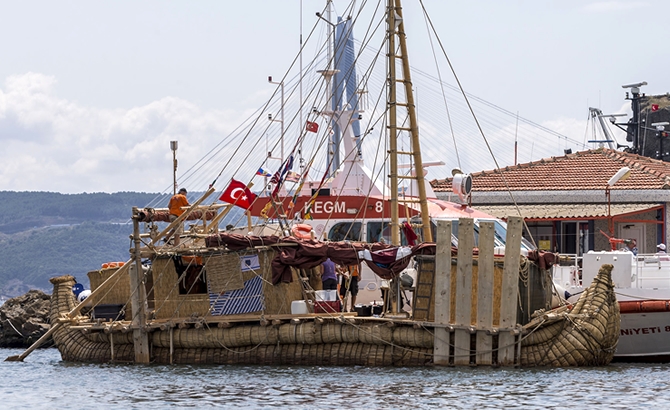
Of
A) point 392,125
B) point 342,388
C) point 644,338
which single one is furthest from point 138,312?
point 644,338

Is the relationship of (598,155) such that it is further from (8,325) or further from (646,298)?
(8,325)

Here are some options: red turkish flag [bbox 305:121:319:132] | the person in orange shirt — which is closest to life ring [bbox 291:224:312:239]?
the person in orange shirt

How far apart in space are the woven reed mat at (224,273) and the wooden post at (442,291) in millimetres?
4557

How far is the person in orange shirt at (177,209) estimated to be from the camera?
87.2 feet

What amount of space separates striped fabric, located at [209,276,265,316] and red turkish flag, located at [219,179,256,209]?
1.90 metres

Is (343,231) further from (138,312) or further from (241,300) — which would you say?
(138,312)

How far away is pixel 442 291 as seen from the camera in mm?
23203

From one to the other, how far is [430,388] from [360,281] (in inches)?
268

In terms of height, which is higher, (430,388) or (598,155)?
(598,155)

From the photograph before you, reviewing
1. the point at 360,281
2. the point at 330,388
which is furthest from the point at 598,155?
the point at 330,388

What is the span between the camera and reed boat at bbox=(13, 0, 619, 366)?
23.0 m

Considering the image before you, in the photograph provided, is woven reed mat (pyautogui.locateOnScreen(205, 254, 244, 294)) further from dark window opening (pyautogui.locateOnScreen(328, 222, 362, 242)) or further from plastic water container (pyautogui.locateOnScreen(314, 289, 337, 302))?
dark window opening (pyautogui.locateOnScreen(328, 222, 362, 242))

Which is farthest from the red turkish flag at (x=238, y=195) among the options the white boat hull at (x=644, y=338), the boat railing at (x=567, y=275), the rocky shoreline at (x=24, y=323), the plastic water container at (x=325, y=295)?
the rocky shoreline at (x=24, y=323)

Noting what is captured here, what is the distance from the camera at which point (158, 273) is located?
26.0 m
